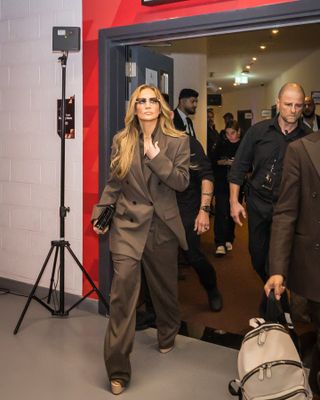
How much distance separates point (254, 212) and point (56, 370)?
159cm

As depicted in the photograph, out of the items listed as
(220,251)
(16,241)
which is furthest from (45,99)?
(220,251)

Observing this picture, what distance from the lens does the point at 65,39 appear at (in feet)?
12.7

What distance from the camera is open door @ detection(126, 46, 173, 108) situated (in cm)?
402

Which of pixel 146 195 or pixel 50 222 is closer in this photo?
pixel 146 195

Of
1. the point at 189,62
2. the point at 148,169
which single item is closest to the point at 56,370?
the point at 148,169

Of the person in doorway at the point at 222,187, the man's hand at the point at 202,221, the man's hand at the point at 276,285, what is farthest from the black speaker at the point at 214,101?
the man's hand at the point at 276,285

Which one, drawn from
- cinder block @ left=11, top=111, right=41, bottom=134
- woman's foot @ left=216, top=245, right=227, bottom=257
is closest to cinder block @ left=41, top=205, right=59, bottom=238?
cinder block @ left=11, top=111, right=41, bottom=134

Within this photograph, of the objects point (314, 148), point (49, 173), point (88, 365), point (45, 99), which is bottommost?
point (88, 365)

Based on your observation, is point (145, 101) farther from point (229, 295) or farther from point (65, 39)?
point (229, 295)

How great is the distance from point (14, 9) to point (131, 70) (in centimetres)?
127

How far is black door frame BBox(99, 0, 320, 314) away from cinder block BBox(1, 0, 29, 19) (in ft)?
3.03

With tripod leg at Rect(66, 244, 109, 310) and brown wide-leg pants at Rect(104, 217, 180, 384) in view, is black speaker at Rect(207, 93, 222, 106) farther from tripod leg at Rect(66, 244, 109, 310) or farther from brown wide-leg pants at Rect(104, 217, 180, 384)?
brown wide-leg pants at Rect(104, 217, 180, 384)

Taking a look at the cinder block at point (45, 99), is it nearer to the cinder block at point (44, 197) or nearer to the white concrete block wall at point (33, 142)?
the white concrete block wall at point (33, 142)

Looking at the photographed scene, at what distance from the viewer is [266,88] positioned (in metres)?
18.1
